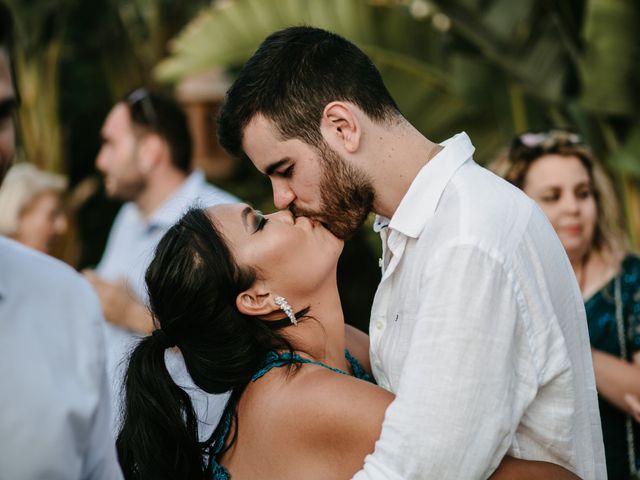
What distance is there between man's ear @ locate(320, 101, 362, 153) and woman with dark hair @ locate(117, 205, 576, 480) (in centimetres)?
33

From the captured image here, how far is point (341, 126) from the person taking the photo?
2.42 m

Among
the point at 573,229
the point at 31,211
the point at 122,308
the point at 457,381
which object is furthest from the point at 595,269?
the point at 31,211

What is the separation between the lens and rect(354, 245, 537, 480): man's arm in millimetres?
1967

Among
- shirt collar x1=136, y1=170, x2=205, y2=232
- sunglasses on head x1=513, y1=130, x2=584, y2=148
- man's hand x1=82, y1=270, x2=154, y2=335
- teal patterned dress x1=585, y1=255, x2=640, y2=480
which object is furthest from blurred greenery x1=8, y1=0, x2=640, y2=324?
man's hand x1=82, y1=270, x2=154, y2=335

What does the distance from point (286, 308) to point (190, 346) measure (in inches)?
13.4

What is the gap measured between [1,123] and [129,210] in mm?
3877

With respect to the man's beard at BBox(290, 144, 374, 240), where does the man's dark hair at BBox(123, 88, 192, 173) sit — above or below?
below

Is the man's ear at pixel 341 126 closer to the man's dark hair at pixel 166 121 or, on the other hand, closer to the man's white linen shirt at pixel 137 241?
the man's white linen shirt at pixel 137 241

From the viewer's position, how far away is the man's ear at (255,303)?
2621 mm

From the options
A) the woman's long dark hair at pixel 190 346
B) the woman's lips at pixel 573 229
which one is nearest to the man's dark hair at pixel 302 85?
the woman's long dark hair at pixel 190 346

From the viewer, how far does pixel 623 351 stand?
3.37 m

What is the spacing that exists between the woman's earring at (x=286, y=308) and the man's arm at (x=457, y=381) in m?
0.68

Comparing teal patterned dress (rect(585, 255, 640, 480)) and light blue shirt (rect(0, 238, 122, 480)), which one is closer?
light blue shirt (rect(0, 238, 122, 480))

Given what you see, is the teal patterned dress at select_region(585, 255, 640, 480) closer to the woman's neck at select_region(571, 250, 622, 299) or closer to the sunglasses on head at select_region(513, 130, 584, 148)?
the woman's neck at select_region(571, 250, 622, 299)
